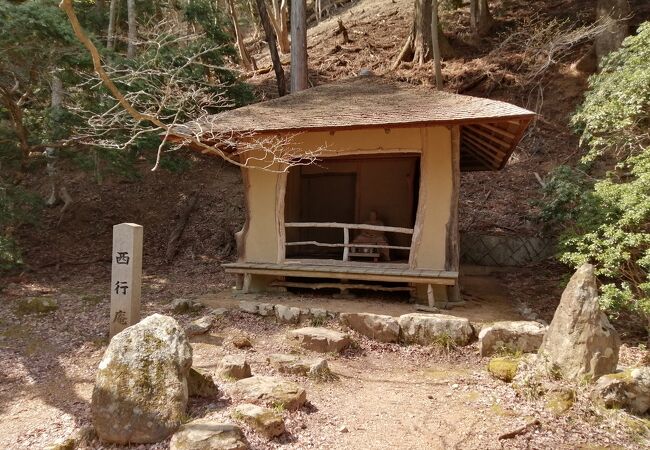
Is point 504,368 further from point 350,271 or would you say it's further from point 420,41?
point 420,41

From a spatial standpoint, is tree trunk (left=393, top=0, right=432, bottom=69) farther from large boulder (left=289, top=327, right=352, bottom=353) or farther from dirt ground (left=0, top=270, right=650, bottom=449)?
large boulder (left=289, top=327, right=352, bottom=353)

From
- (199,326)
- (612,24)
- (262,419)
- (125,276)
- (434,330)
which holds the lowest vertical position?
(262,419)

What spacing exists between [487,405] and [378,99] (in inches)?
234

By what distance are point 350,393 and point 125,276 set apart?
3519 millimetres

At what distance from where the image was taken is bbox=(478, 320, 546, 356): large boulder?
→ 228 inches

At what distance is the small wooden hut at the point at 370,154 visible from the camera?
24.5ft

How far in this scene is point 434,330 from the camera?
630 cm

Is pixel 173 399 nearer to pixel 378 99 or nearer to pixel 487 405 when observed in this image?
pixel 487 405

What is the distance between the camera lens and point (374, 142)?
27.2ft

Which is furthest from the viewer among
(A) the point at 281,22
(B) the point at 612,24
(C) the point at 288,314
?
(A) the point at 281,22

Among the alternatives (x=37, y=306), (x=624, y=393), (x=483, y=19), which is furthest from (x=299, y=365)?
(x=483, y=19)

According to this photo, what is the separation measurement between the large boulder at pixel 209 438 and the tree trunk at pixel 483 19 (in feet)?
66.6

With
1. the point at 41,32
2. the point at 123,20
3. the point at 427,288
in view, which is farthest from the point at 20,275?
the point at 123,20

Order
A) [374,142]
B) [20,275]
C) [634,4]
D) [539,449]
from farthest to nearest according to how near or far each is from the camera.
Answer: [634,4] → [20,275] → [374,142] → [539,449]
